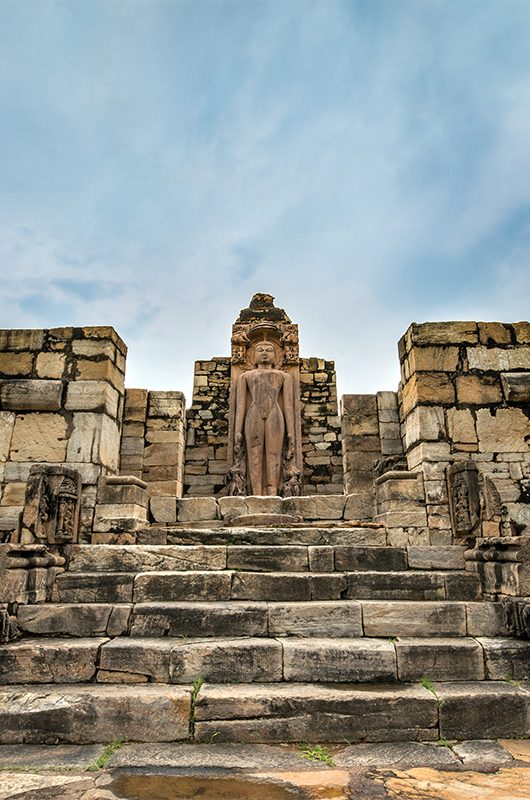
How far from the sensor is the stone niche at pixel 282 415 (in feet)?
25.7

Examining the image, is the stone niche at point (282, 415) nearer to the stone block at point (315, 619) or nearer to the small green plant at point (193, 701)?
the stone block at point (315, 619)

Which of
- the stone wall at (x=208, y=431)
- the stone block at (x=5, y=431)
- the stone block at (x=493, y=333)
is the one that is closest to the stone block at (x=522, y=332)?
the stone block at (x=493, y=333)

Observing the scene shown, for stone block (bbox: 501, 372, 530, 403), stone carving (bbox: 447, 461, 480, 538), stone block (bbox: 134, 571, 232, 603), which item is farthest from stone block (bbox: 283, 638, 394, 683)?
stone block (bbox: 501, 372, 530, 403)

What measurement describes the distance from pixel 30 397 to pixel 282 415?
142 inches

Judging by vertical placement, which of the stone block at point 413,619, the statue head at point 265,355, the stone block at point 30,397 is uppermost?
the statue head at point 265,355

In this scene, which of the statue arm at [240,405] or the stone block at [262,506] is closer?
the stone block at [262,506]

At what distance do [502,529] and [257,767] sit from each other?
4173 mm

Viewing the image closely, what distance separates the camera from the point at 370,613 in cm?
403

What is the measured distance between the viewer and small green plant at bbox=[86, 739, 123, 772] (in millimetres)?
2631

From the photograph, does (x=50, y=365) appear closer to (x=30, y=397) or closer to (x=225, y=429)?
(x=30, y=397)

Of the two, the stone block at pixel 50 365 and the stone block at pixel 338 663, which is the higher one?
the stone block at pixel 50 365

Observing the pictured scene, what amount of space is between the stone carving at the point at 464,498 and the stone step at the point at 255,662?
1581 mm

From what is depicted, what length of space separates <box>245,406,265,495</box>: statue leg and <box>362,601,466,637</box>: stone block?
12.0 ft

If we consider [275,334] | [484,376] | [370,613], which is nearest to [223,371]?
[275,334]
